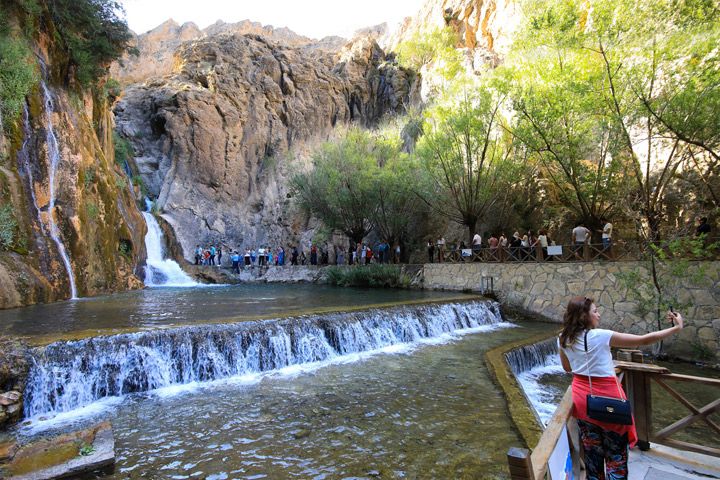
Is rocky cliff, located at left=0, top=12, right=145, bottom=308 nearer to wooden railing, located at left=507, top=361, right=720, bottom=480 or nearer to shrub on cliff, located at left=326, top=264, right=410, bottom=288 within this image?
shrub on cliff, located at left=326, top=264, right=410, bottom=288

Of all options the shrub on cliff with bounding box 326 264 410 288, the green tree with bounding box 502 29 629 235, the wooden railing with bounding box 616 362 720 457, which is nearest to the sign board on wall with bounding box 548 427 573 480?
the wooden railing with bounding box 616 362 720 457

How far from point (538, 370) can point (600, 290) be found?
545 cm

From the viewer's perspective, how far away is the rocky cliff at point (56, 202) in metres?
12.4

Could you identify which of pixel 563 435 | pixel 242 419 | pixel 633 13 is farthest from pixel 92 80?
pixel 563 435

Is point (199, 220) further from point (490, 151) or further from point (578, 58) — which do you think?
point (578, 58)

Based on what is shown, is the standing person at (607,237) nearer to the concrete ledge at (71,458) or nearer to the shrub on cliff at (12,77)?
the concrete ledge at (71,458)

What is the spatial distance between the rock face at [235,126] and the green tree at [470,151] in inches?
625

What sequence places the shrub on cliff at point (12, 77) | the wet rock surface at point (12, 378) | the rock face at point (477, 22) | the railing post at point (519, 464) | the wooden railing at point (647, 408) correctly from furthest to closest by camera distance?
the rock face at point (477, 22), the shrub on cliff at point (12, 77), the wet rock surface at point (12, 378), the wooden railing at point (647, 408), the railing post at point (519, 464)

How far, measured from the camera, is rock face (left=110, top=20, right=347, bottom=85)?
172 ft

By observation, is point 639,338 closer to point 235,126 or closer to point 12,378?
point 12,378

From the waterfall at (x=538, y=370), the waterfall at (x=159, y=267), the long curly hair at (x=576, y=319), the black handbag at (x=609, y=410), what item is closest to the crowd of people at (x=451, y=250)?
the waterfall at (x=159, y=267)

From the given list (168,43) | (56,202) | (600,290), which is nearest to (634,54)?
(600,290)

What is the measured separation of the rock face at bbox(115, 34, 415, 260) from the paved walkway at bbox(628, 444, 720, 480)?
31.3 meters

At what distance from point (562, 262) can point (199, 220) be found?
2789cm
